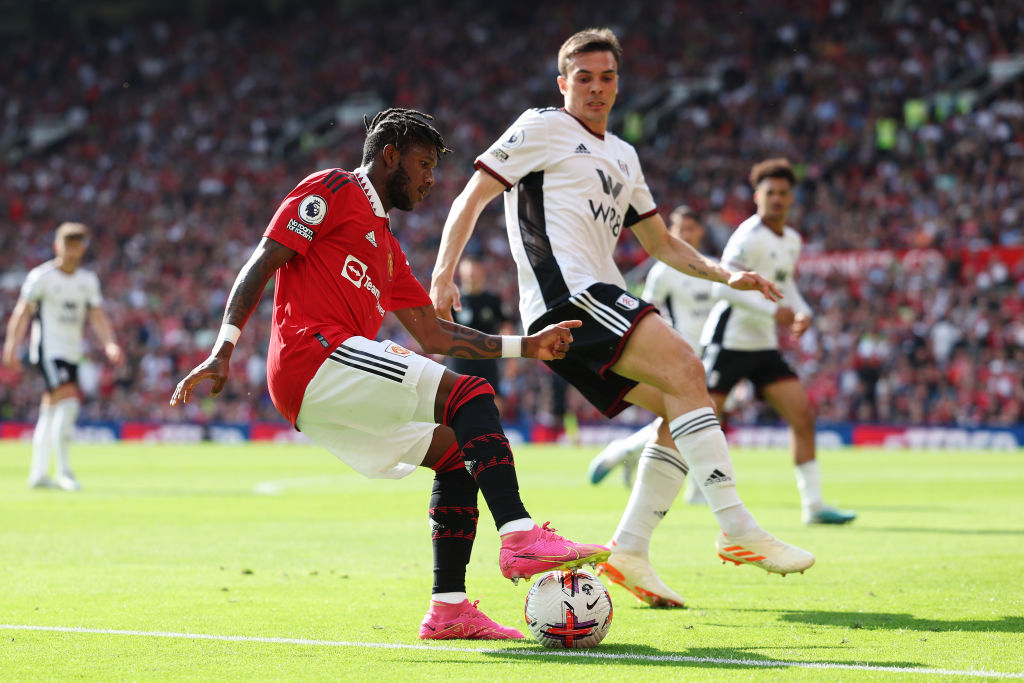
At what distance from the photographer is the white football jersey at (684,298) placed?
12.6 m

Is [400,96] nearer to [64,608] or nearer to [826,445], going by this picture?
[826,445]

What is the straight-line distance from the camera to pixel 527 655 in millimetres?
4715

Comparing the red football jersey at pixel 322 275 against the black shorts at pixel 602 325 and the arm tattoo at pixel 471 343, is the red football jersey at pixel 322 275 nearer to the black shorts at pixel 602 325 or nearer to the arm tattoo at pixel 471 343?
the arm tattoo at pixel 471 343

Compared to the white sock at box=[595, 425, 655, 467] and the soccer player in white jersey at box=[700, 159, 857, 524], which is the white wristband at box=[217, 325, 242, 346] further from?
the white sock at box=[595, 425, 655, 467]

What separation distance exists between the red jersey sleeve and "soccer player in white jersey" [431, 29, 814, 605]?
0.69 metres

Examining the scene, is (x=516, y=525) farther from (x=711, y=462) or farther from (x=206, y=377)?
(x=711, y=462)

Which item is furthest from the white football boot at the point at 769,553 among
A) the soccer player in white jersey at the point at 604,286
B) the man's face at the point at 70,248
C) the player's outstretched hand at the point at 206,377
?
the man's face at the point at 70,248

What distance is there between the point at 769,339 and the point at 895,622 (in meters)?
5.32

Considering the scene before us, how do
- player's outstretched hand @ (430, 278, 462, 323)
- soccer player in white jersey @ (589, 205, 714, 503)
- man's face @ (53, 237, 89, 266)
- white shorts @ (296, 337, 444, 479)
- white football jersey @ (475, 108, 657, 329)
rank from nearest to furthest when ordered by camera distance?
white shorts @ (296, 337, 444, 479)
player's outstretched hand @ (430, 278, 462, 323)
white football jersey @ (475, 108, 657, 329)
soccer player in white jersey @ (589, 205, 714, 503)
man's face @ (53, 237, 89, 266)

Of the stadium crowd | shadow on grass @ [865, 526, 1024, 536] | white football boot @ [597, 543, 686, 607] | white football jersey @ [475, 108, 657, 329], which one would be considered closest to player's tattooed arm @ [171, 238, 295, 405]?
white football jersey @ [475, 108, 657, 329]

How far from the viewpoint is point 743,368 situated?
34.4 ft

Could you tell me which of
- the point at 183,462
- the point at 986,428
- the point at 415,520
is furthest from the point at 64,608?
the point at 986,428

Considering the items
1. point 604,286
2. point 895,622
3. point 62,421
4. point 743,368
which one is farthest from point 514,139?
point 62,421

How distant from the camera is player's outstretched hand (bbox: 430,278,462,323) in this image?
5405mm
